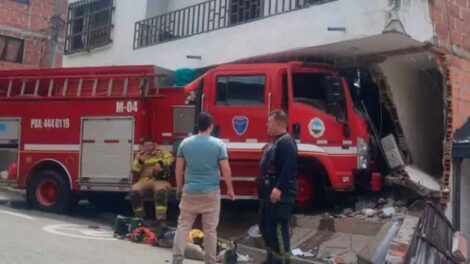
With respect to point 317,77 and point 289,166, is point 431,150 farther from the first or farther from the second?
point 289,166

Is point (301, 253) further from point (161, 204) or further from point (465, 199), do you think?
point (465, 199)

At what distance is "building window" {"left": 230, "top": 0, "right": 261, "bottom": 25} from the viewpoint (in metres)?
12.4

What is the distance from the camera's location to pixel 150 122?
10328 millimetres

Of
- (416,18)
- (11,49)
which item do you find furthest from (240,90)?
(11,49)

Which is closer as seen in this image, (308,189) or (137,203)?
(308,189)

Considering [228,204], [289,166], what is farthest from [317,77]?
[289,166]

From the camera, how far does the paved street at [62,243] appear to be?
6707 millimetres

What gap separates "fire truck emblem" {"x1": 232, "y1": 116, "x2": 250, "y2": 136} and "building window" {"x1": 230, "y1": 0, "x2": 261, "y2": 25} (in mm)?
3738

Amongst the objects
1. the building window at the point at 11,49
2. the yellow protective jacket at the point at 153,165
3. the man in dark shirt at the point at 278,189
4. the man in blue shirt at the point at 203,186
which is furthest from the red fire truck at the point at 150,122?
the building window at the point at 11,49

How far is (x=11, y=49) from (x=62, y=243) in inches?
585

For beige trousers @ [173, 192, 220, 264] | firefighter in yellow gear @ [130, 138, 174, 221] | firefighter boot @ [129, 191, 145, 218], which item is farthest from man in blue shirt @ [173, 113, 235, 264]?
firefighter boot @ [129, 191, 145, 218]

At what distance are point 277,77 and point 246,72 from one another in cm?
54

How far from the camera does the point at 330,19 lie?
10.0 meters

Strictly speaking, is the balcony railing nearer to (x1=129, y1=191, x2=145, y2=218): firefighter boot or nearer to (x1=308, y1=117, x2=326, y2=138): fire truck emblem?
(x1=308, y1=117, x2=326, y2=138): fire truck emblem
